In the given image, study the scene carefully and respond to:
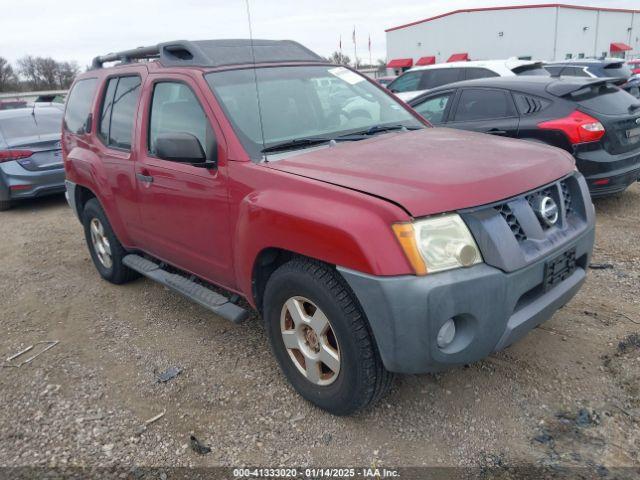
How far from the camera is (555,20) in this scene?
4266 cm

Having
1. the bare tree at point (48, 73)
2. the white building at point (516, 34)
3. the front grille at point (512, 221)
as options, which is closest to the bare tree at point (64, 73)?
the bare tree at point (48, 73)

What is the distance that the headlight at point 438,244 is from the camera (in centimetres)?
221

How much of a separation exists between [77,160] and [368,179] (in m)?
3.37

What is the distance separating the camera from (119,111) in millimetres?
4266

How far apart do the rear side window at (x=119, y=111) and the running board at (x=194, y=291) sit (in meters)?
0.93

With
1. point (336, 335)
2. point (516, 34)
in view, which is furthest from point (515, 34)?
point (336, 335)

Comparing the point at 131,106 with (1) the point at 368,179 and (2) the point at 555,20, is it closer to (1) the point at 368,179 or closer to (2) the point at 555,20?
(1) the point at 368,179

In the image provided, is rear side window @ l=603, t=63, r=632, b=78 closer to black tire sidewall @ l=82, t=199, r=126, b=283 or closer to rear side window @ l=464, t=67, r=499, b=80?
rear side window @ l=464, t=67, r=499, b=80

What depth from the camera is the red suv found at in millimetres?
2258

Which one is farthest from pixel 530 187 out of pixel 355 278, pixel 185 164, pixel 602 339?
pixel 185 164

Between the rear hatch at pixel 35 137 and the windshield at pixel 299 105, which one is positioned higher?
the windshield at pixel 299 105

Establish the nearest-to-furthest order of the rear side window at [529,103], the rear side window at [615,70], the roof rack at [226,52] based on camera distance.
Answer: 1. the roof rack at [226,52]
2. the rear side window at [529,103]
3. the rear side window at [615,70]

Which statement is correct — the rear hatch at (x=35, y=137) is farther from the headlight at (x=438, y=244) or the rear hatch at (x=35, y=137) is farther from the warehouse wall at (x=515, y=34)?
the warehouse wall at (x=515, y=34)

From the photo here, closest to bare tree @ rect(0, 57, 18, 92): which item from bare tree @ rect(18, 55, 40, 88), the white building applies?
bare tree @ rect(18, 55, 40, 88)
